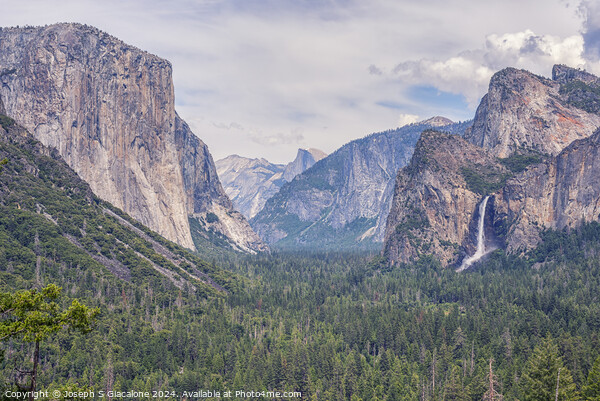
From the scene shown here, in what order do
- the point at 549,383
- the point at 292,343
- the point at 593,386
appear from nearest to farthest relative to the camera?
the point at 593,386 < the point at 549,383 < the point at 292,343

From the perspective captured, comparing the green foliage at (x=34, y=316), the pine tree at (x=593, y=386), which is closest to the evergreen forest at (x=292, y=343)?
the pine tree at (x=593, y=386)

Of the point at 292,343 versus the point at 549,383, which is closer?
the point at 549,383

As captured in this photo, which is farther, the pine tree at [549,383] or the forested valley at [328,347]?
the forested valley at [328,347]

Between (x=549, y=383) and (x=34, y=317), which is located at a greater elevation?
(x=34, y=317)

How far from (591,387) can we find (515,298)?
336 feet

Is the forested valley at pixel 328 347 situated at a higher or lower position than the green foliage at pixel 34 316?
lower

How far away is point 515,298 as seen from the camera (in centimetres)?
18738

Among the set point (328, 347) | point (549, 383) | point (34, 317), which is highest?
point (34, 317)

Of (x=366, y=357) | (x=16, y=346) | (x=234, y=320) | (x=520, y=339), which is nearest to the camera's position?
(x=16, y=346)

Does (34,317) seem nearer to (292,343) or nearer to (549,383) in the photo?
(549,383)

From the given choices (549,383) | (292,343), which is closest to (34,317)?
(549,383)

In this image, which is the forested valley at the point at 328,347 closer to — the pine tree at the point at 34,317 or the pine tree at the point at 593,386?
the pine tree at the point at 593,386

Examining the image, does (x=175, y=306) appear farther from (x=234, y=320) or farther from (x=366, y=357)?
(x=366, y=357)

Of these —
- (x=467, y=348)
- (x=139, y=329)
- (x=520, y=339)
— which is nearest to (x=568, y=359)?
(x=520, y=339)
